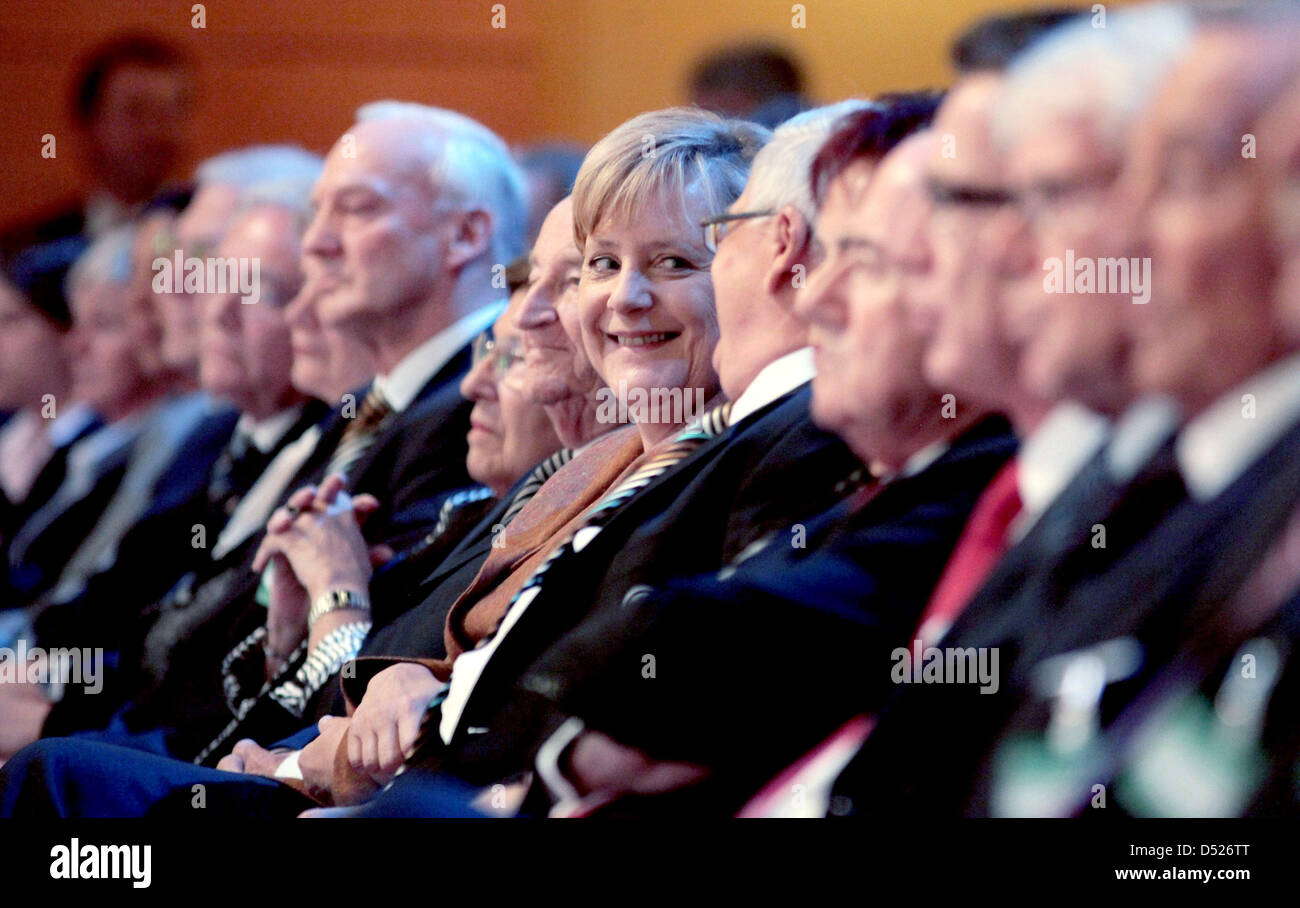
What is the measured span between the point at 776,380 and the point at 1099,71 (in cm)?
68

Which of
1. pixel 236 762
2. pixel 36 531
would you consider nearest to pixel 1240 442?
pixel 236 762

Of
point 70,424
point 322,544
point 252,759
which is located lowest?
→ point 252,759

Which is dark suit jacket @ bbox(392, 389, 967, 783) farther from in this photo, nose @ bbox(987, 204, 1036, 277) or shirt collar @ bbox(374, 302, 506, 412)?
shirt collar @ bbox(374, 302, 506, 412)

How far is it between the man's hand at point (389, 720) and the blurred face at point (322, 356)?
1325mm

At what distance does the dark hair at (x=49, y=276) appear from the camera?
4863 mm

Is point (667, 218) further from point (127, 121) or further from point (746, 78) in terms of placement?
point (127, 121)

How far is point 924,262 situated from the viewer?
4.68ft

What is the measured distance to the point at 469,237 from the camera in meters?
3.27

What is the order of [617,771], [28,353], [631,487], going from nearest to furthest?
[617,771] < [631,487] < [28,353]

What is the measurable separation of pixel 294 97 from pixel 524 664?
13.1ft

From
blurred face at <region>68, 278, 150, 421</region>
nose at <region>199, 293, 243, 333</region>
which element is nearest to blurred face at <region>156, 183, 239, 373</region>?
blurred face at <region>68, 278, 150, 421</region>

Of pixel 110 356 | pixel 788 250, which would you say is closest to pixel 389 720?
pixel 788 250

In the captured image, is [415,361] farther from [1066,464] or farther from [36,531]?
[1066,464]

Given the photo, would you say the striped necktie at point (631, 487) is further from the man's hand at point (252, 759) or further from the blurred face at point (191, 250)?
the blurred face at point (191, 250)
